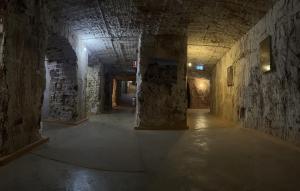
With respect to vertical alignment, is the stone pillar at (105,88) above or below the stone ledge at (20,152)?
above

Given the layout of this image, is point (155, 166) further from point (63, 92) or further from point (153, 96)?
point (63, 92)

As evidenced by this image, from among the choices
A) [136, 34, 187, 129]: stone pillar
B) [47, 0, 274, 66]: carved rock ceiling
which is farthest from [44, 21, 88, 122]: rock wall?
[136, 34, 187, 129]: stone pillar

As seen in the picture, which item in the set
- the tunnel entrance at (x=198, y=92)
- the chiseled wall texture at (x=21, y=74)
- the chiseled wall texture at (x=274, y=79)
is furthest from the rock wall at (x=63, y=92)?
the tunnel entrance at (x=198, y=92)

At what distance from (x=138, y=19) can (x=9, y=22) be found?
2.63m

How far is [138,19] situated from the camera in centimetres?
503

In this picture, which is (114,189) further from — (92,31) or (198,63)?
(198,63)

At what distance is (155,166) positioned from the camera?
8.96ft

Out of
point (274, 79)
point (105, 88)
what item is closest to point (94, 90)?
point (105, 88)

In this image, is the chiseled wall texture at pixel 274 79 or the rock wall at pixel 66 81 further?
the rock wall at pixel 66 81

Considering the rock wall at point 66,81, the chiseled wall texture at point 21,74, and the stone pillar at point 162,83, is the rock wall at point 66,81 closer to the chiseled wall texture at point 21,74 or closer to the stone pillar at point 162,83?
the stone pillar at point 162,83

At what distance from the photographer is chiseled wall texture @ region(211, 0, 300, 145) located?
144 inches

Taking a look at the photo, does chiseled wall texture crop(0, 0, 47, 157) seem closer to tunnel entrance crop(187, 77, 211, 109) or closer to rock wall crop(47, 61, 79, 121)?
rock wall crop(47, 61, 79, 121)

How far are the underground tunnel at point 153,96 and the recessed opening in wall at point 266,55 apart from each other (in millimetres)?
37

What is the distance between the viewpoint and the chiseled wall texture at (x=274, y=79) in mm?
3658
